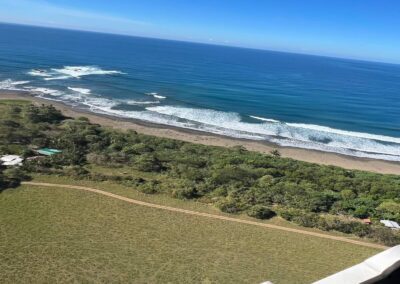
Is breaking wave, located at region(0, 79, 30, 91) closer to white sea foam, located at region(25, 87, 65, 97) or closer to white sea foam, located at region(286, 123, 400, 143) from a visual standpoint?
white sea foam, located at region(25, 87, 65, 97)

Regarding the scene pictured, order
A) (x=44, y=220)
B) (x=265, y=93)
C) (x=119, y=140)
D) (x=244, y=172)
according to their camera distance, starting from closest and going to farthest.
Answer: (x=44, y=220) → (x=244, y=172) → (x=119, y=140) → (x=265, y=93)

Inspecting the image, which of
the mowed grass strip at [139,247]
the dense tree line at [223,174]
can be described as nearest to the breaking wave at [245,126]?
the dense tree line at [223,174]

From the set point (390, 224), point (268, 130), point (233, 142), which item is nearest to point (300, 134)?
point (268, 130)

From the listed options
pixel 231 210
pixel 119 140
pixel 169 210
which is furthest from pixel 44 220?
pixel 119 140

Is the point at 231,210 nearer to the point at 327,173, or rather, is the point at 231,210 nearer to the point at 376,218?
the point at 376,218

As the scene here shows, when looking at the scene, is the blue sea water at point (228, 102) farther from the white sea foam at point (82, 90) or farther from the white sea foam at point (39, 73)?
the white sea foam at point (39, 73)
